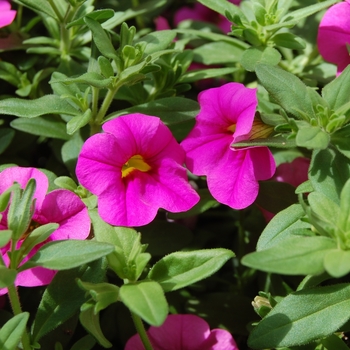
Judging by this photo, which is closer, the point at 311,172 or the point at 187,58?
the point at 311,172

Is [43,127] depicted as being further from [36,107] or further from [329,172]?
[329,172]

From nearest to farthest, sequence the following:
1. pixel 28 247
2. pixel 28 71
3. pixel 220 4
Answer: pixel 28 247 < pixel 220 4 < pixel 28 71

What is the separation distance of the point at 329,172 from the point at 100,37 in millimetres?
462

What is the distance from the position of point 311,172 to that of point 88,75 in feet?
1.38

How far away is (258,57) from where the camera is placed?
3.83ft

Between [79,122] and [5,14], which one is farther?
[5,14]

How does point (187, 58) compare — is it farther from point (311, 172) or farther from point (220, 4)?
point (311, 172)

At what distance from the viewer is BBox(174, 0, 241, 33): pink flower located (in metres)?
1.78

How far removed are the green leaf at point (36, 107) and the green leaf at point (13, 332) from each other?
384 millimetres

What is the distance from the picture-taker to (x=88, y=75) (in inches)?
40.4

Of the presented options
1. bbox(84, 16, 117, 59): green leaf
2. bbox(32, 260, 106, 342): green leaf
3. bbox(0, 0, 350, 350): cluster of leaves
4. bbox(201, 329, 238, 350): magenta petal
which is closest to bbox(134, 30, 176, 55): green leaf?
bbox(0, 0, 350, 350): cluster of leaves

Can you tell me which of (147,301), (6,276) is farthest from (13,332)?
(147,301)

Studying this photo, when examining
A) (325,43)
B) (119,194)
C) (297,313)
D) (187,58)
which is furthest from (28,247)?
(325,43)

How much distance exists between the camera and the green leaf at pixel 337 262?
756 millimetres
